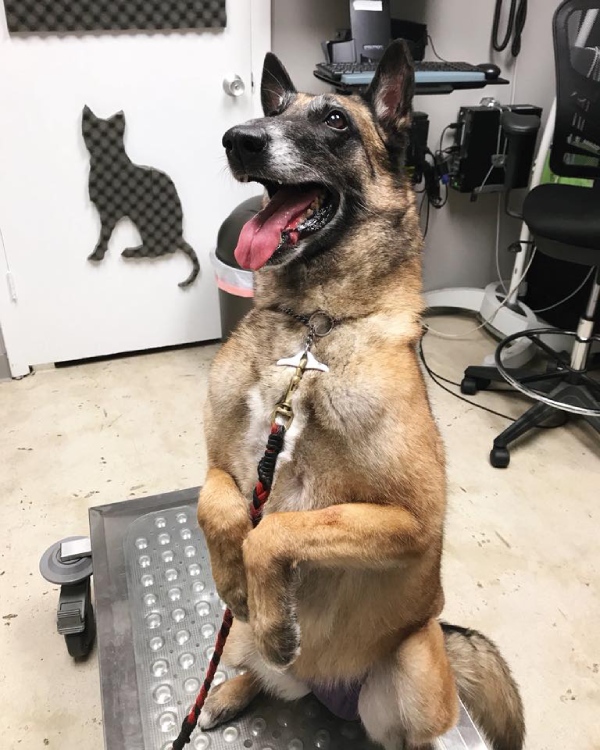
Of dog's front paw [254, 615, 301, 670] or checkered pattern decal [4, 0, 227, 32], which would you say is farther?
checkered pattern decal [4, 0, 227, 32]

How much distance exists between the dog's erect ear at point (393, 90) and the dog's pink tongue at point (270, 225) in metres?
0.23

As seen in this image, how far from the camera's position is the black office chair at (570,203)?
214 cm

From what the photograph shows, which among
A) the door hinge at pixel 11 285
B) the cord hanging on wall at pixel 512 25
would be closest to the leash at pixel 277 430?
the door hinge at pixel 11 285

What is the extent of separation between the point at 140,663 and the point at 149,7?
2293mm

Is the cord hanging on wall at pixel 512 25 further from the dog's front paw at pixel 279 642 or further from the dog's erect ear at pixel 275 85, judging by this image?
the dog's front paw at pixel 279 642

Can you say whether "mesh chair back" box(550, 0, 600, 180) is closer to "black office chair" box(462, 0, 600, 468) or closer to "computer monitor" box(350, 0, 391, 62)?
"black office chair" box(462, 0, 600, 468)

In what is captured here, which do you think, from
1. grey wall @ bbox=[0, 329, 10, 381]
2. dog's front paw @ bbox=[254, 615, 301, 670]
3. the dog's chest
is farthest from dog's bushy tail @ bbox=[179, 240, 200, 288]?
dog's front paw @ bbox=[254, 615, 301, 670]

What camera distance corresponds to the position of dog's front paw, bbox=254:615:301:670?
943 mm

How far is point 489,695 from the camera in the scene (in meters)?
1.21

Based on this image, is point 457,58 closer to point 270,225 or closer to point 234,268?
point 234,268

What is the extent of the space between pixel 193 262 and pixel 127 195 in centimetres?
43

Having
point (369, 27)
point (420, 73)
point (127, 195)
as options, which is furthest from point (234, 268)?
point (369, 27)

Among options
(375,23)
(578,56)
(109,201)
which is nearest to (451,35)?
(375,23)

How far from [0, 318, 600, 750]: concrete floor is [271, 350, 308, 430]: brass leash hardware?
1.00 metres
